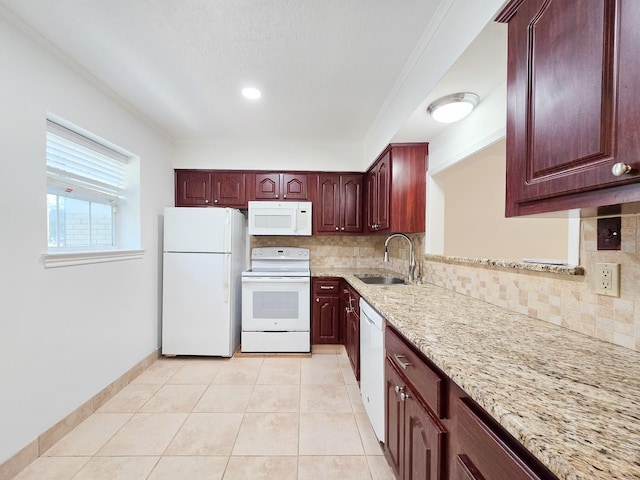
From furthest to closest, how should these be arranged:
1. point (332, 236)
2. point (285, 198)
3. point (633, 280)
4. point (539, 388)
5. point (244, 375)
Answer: point (332, 236) < point (285, 198) < point (244, 375) < point (633, 280) < point (539, 388)

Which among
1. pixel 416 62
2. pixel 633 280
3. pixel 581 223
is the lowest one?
pixel 633 280

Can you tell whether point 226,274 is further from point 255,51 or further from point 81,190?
point 255,51

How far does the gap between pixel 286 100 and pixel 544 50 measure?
6.07 feet

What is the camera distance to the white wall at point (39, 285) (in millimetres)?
1441

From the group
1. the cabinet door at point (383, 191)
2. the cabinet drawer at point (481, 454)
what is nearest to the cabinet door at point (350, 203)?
the cabinet door at point (383, 191)

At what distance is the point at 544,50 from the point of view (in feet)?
2.59

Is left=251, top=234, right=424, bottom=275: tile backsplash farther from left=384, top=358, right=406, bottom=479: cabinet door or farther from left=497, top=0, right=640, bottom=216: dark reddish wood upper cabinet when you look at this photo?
left=497, top=0, right=640, bottom=216: dark reddish wood upper cabinet

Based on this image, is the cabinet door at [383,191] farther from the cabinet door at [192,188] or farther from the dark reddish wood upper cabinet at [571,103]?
the cabinet door at [192,188]

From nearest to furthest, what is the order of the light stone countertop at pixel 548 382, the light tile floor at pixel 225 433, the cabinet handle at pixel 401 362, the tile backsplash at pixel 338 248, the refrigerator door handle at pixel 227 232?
the light stone countertop at pixel 548 382 < the cabinet handle at pixel 401 362 < the light tile floor at pixel 225 433 < the refrigerator door handle at pixel 227 232 < the tile backsplash at pixel 338 248

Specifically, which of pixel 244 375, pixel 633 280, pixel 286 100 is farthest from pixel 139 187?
pixel 633 280

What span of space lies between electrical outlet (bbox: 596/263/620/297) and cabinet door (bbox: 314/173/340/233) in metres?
2.52

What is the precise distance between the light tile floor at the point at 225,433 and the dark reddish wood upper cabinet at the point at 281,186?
1.89 m

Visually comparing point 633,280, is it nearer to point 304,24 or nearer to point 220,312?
point 304,24

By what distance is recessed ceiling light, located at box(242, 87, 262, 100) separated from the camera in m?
2.12
